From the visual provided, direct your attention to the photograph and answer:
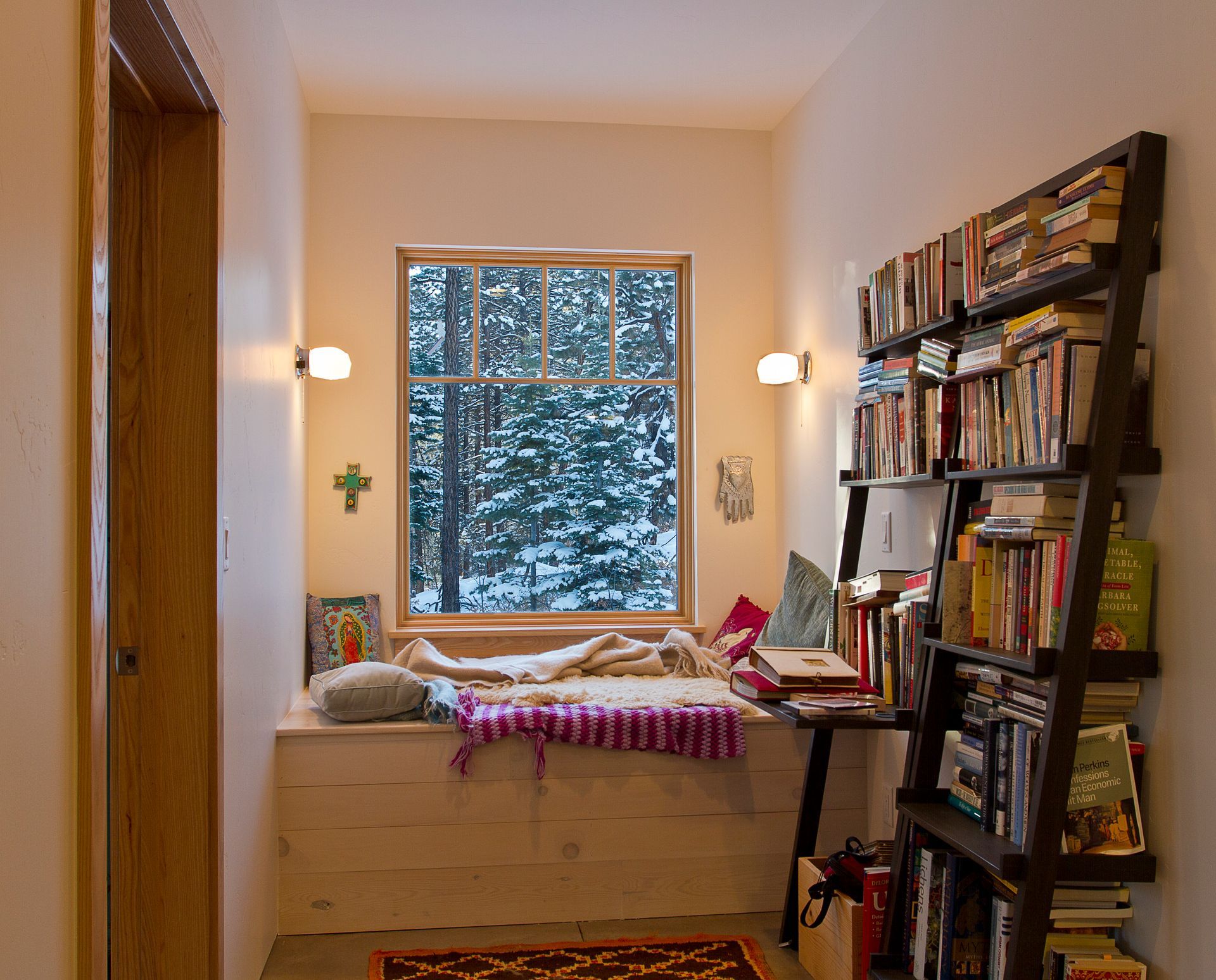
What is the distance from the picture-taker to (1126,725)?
1.85m

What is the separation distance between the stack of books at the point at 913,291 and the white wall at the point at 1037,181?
0.66ft

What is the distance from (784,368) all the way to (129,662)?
263 cm

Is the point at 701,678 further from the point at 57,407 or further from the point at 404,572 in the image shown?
the point at 57,407

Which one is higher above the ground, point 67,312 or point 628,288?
point 628,288

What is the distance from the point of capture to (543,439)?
425cm

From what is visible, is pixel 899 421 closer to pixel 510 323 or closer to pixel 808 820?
pixel 808 820

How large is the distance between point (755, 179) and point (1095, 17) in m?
2.31

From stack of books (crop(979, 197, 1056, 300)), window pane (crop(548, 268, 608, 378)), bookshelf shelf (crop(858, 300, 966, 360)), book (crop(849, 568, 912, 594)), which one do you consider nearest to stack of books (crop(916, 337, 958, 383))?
bookshelf shelf (crop(858, 300, 966, 360))

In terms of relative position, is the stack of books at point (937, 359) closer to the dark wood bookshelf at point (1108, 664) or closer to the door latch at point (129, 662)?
the dark wood bookshelf at point (1108, 664)

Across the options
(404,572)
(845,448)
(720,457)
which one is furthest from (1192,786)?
(404,572)

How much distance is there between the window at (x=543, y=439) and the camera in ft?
13.8

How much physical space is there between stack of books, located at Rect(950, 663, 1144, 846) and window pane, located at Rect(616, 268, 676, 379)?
2337 millimetres

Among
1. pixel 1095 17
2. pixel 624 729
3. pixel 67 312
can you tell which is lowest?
pixel 624 729

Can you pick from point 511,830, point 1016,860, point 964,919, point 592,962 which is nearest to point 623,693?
point 511,830
